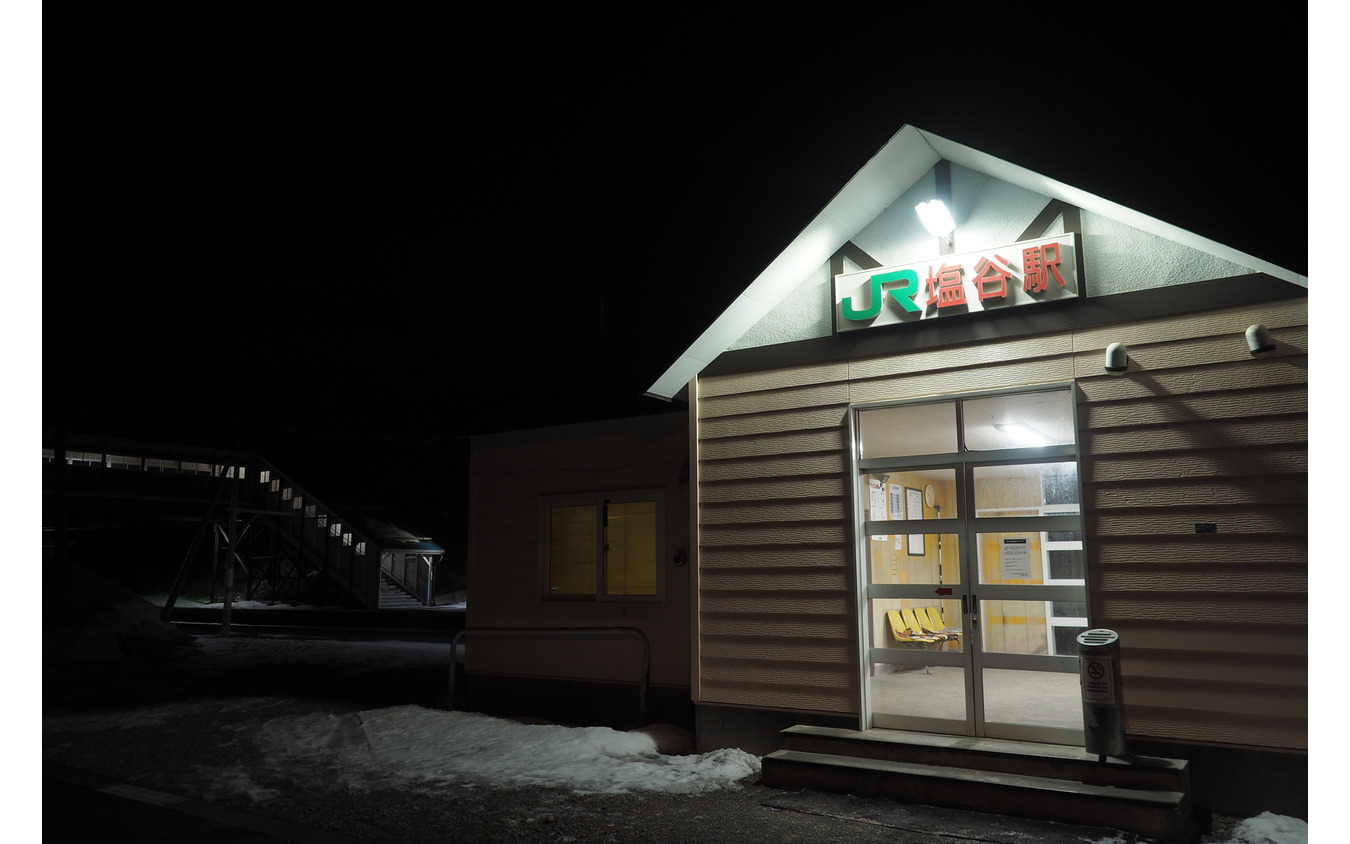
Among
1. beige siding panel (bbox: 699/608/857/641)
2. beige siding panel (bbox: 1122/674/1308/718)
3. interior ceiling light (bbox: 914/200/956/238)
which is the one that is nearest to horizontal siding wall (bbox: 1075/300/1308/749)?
beige siding panel (bbox: 1122/674/1308/718)

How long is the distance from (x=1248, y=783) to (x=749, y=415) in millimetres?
4462

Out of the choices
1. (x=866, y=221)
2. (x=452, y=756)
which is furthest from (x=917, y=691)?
(x=452, y=756)

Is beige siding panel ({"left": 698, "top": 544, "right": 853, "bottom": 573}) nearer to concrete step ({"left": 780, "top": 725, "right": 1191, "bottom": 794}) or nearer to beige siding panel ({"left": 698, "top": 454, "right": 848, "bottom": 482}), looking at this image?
beige siding panel ({"left": 698, "top": 454, "right": 848, "bottom": 482})

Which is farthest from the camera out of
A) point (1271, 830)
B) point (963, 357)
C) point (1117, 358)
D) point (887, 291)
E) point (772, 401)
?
point (772, 401)

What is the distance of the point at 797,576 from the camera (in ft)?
23.5

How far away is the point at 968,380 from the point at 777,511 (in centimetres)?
196

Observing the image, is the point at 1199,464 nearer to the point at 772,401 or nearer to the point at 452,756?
the point at 772,401

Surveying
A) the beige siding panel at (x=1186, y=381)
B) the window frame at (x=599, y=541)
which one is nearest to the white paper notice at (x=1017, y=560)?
the beige siding panel at (x=1186, y=381)

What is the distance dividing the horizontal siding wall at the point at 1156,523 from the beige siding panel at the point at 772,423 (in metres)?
0.03

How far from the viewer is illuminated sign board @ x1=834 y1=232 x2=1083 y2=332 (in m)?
6.29

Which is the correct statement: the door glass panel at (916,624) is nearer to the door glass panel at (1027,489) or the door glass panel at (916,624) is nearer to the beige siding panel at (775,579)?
the beige siding panel at (775,579)

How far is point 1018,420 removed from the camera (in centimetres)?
668

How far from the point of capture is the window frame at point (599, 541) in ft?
29.7

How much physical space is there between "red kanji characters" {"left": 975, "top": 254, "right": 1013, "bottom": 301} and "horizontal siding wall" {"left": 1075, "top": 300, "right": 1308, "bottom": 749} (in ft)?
2.71
